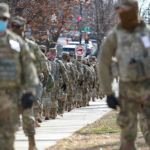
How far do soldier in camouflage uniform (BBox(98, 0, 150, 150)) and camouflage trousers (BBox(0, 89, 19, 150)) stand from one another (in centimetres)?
113

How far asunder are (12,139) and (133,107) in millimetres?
1546

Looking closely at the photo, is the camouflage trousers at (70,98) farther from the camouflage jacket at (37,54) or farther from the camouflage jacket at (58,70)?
the camouflage jacket at (37,54)

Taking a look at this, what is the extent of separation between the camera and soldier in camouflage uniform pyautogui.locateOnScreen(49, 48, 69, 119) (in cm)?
1912

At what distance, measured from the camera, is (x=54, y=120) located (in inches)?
747

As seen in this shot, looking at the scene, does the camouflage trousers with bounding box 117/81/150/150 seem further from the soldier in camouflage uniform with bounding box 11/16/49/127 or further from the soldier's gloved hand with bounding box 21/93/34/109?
the soldier in camouflage uniform with bounding box 11/16/49/127

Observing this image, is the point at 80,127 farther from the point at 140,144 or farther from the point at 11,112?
the point at 11,112

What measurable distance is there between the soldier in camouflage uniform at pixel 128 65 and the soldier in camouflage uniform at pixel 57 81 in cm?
1028

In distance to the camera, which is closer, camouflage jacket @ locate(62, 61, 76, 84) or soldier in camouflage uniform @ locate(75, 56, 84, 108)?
camouflage jacket @ locate(62, 61, 76, 84)

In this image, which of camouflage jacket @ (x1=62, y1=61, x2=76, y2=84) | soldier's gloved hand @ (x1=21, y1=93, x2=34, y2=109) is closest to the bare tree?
camouflage jacket @ (x1=62, y1=61, x2=76, y2=84)

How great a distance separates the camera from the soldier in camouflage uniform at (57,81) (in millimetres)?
19125

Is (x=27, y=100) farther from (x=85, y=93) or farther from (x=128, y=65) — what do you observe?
(x=85, y=93)

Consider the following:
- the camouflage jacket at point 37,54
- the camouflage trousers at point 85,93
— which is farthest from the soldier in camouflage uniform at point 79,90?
the camouflage jacket at point 37,54

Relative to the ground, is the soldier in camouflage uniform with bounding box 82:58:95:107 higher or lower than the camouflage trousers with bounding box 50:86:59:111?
lower

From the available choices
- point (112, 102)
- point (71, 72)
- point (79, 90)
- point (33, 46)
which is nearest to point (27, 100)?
point (112, 102)
